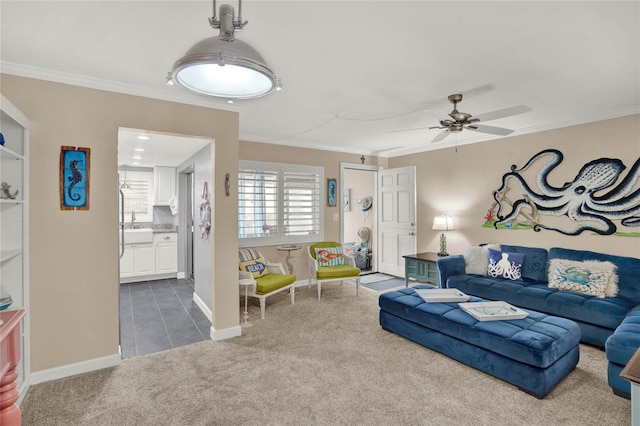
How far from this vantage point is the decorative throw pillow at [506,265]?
14.0 ft

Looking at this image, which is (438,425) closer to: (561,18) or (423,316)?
(423,316)

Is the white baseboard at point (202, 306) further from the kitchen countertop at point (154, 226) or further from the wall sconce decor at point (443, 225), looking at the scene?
the wall sconce decor at point (443, 225)

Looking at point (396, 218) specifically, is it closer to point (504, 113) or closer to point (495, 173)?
point (495, 173)

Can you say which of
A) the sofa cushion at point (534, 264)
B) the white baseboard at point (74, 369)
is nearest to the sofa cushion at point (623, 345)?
the sofa cushion at point (534, 264)

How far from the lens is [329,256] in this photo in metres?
5.27

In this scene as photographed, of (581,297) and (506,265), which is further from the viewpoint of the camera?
(506,265)

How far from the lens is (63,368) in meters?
2.75

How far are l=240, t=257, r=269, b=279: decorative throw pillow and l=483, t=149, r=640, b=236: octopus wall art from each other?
3495mm

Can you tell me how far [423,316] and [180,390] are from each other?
2.24m

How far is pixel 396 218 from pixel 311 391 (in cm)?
432

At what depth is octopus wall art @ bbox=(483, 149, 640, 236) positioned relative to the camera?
3760 millimetres

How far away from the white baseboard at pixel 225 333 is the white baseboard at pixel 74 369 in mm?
854

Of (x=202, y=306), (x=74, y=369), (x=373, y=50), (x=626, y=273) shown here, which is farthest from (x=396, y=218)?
(x=74, y=369)

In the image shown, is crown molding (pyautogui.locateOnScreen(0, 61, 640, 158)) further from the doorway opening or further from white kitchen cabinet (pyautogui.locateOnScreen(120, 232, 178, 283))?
white kitchen cabinet (pyautogui.locateOnScreen(120, 232, 178, 283))
